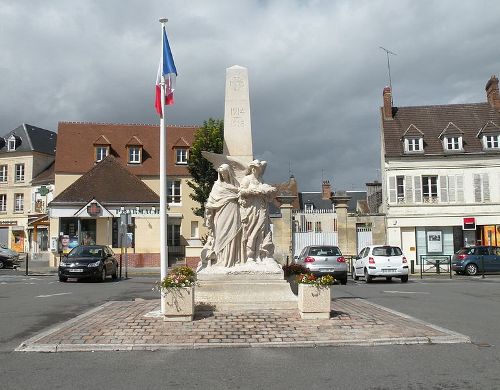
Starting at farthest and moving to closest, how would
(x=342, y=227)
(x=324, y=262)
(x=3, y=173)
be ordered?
1. (x=3, y=173)
2. (x=342, y=227)
3. (x=324, y=262)

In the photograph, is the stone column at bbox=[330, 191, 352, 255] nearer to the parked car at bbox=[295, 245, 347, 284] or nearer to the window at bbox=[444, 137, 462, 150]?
the window at bbox=[444, 137, 462, 150]

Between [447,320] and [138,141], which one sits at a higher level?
[138,141]

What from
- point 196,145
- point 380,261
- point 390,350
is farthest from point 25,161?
point 390,350

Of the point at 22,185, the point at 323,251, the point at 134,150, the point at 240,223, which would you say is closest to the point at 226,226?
the point at 240,223

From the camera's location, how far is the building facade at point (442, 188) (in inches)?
1350

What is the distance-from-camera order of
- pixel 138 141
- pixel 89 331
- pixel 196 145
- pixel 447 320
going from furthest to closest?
pixel 138 141
pixel 196 145
pixel 447 320
pixel 89 331

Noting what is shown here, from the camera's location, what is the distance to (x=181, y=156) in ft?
148

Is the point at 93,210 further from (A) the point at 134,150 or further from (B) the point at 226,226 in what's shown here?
(B) the point at 226,226

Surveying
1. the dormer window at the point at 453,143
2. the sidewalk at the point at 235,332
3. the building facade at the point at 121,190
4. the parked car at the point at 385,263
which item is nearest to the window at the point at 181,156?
the building facade at the point at 121,190

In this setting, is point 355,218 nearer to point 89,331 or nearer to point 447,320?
point 447,320

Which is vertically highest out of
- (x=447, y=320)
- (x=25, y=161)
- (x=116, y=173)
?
(x=25, y=161)

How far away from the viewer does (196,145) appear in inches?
1352

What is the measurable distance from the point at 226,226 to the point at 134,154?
35.0 m

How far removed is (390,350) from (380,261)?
14510 mm
